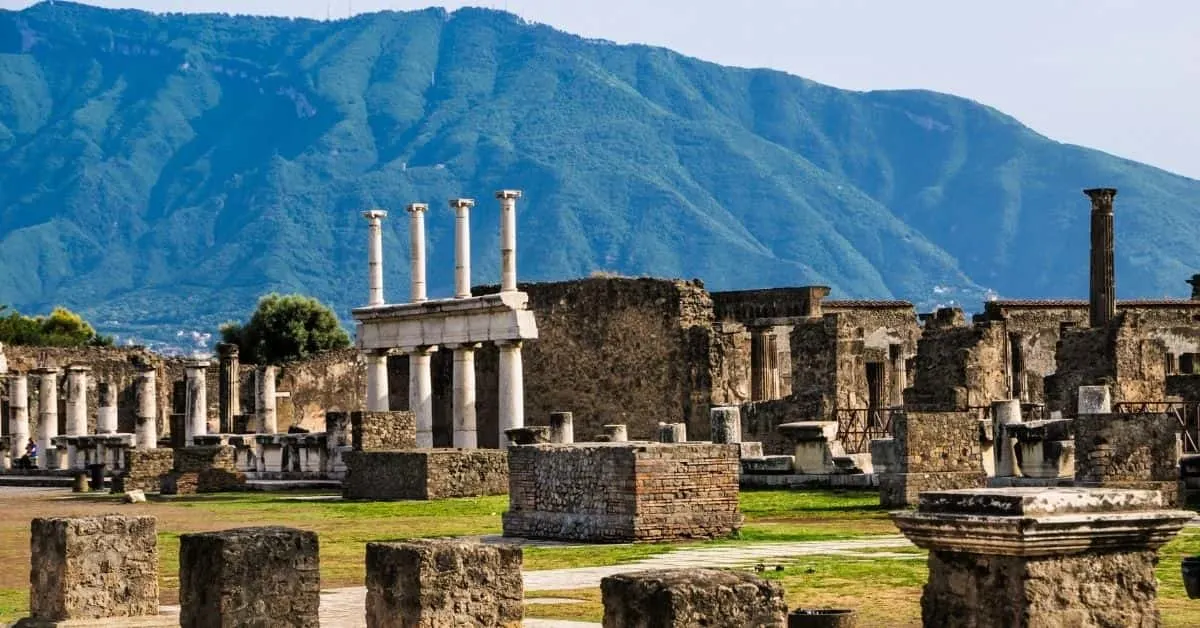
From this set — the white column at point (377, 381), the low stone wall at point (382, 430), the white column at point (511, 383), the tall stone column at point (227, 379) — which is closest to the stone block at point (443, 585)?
the low stone wall at point (382, 430)

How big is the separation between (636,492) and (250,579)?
31.9ft

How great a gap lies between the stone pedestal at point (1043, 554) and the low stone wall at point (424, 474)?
22.6 metres

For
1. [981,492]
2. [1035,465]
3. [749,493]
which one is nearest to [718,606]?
[981,492]

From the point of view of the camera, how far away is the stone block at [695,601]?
28.0 ft

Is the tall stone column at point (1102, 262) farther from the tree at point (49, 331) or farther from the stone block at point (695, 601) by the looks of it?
the tree at point (49, 331)

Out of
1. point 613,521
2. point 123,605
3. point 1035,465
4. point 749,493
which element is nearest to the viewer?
point 123,605

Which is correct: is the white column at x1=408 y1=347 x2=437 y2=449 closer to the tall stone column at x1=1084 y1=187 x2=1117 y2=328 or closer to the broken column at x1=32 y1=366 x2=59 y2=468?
the broken column at x1=32 y1=366 x2=59 y2=468

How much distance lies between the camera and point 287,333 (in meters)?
93.5

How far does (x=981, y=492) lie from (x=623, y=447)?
12.7 meters

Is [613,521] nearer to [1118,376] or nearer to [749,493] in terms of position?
[749,493]

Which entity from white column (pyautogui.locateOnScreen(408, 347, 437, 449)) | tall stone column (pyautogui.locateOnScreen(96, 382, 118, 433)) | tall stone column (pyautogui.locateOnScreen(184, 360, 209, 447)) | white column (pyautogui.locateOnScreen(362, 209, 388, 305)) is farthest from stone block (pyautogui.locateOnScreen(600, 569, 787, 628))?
tall stone column (pyautogui.locateOnScreen(96, 382, 118, 433))

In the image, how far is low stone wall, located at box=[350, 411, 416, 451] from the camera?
1341 inches

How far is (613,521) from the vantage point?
69.7ft

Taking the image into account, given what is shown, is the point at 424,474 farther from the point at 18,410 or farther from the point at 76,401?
the point at 18,410
